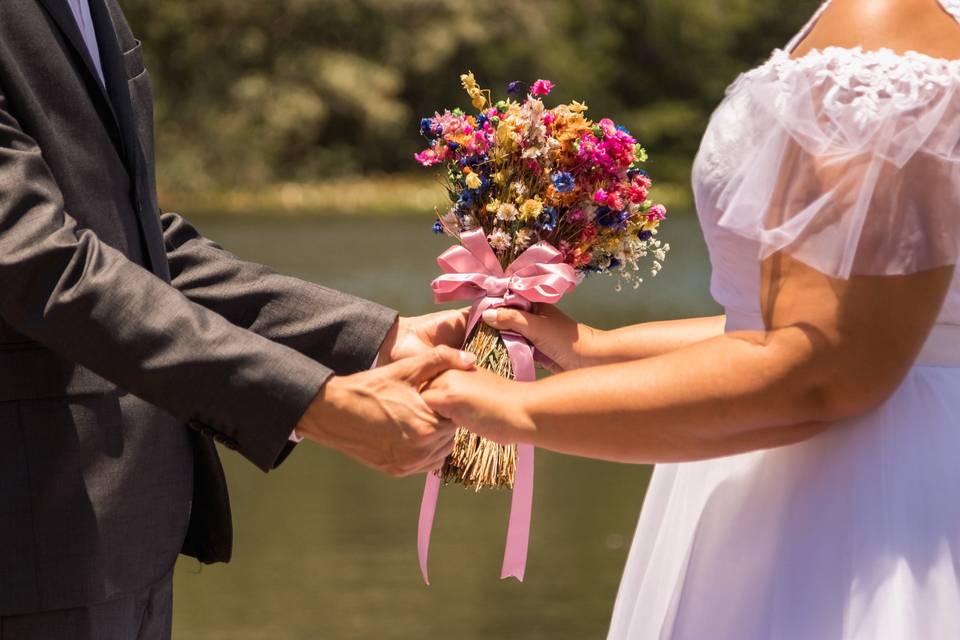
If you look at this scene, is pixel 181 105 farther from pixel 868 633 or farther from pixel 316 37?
pixel 868 633

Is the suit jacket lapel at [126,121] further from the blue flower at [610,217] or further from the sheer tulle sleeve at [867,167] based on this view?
the sheer tulle sleeve at [867,167]

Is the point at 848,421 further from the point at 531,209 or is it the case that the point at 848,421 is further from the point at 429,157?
the point at 429,157

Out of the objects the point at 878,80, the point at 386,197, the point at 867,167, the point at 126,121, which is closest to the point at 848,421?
the point at 867,167

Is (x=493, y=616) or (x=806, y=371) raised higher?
(x=806, y=371)

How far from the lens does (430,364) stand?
9.40ft

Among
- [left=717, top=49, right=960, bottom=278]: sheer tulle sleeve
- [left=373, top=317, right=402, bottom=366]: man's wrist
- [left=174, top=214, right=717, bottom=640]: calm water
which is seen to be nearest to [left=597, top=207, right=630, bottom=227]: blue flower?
[left=373, top=317, right=402, bottom=366]: man's wrist

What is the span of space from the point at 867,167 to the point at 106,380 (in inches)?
51.8

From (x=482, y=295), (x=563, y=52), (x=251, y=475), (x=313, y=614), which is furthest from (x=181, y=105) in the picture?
(x=482, y=295)

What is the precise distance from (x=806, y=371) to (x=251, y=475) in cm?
787

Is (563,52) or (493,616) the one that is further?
(563,52)

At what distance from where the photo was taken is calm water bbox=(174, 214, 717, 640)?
21.4 feet

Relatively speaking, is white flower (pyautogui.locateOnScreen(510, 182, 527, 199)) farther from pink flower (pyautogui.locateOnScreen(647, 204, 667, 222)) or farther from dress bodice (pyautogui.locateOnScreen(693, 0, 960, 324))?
dress bodice (pyautogui.locateOnScreen(693, 0, 960, 324))

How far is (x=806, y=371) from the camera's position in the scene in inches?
89.4

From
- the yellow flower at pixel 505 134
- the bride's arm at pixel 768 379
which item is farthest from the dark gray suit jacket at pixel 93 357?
the yellow flower at pixel 505 134
